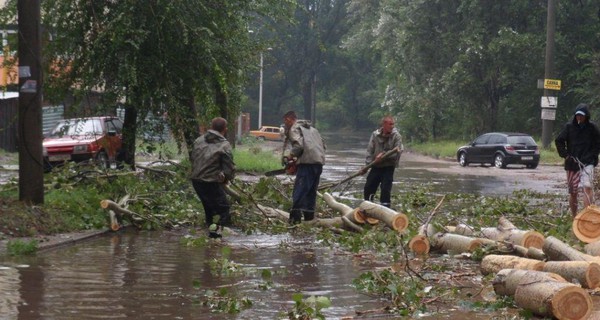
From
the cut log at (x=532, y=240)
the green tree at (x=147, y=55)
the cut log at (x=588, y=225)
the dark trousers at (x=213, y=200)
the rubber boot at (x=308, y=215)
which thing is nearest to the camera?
the cut log at (x=532, y=240)

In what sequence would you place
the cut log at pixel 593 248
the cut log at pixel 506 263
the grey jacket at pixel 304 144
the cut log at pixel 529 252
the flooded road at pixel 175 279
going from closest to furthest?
the flooded road at pixel 175 279, the cut log at pixel 506 263, the cut log at pixel 529 252, the cut log at pixel 593 248, the grey jacket at pixel 304 144

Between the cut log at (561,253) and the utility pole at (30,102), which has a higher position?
the utility pole at (30,102)

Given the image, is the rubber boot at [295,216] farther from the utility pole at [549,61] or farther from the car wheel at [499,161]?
the utility pole at [549,61]

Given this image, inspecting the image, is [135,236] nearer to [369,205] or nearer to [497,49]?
[369,205]

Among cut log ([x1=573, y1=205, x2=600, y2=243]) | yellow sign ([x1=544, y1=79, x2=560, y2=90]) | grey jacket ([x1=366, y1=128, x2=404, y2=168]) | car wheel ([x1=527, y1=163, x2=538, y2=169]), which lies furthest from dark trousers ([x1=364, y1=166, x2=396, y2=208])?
yellow sign ([x1=544, y1=79, x2=560, y2=90])

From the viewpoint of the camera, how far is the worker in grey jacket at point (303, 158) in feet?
48.8

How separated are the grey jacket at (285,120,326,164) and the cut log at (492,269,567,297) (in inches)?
250

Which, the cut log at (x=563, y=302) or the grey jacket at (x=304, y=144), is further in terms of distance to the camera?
the grey jacket at (x=304, y=144)

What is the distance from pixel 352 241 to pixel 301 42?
93053 millimetres

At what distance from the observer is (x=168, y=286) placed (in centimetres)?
972

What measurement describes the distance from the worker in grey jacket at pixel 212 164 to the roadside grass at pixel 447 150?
97.0 ft

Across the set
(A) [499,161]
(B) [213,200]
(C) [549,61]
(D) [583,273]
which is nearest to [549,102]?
(C) [549,61]

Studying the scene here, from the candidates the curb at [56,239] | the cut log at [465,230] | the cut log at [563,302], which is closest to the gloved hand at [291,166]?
the curb at [56,239]

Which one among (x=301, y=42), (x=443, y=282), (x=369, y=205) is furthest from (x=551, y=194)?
(x=301, y=42)
